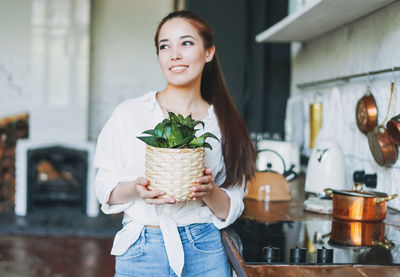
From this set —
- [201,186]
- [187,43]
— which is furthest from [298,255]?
[187,43]

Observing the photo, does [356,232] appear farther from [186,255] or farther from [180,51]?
[180,51]

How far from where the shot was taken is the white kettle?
6.12 feet

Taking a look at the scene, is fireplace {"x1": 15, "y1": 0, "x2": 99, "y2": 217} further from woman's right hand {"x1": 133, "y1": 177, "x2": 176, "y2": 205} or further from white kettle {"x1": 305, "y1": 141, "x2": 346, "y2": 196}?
woman's right hand {"x1": 133, "y1": 177, "x2": 176, "y2": 205}

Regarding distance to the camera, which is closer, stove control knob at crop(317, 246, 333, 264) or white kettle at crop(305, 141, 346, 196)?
stove control knob at crop(317, 246, 333, 264)

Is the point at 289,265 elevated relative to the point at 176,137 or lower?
lower

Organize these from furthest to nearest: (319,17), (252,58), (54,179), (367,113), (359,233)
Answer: (54,179) < (252,58) < (319,17) < (367,113) < (359,233)

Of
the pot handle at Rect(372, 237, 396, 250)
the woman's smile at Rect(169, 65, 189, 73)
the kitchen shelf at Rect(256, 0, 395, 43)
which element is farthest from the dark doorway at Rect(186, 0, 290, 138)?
the pot handle at Rect(372, 237, 396, 250)

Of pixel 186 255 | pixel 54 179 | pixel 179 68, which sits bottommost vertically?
pixel 54 179

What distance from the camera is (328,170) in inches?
73.5

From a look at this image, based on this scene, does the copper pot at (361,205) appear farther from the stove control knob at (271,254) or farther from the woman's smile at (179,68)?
the woman's smile at (179,68)

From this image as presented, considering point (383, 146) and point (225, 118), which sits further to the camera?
point (383, 146)

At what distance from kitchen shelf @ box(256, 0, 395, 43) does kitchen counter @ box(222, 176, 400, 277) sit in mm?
753

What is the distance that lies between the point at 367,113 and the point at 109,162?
1058 millimetres

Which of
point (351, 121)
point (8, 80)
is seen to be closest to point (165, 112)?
point (351, 121)
